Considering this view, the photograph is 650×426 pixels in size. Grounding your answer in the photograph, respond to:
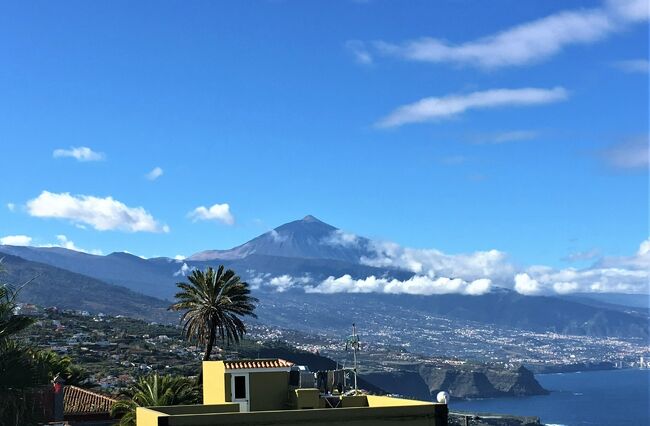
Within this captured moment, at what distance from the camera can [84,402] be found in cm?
7275

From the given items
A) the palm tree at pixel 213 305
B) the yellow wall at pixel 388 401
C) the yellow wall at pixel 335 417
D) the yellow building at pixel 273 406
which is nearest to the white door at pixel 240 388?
the yellow building at pixel 273 406

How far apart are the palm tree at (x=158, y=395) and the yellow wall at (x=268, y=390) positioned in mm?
17708

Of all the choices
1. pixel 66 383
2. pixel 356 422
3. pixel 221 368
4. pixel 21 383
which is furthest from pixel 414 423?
pixel 66 383

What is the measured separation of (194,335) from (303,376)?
1530 inches

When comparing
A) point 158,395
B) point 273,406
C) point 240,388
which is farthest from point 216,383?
point 158,395

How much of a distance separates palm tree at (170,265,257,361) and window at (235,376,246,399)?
105ft

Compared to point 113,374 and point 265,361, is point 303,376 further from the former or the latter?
point 113,374

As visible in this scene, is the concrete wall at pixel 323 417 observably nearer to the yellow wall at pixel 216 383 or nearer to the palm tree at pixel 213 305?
the yellow wall at pixel 216 383

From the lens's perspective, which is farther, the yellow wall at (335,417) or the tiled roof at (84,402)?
the tiled roof at (84,402)

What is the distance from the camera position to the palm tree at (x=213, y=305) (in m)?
75.9

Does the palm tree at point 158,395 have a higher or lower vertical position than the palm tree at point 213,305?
lower

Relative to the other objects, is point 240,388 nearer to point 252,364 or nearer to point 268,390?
point 252,364

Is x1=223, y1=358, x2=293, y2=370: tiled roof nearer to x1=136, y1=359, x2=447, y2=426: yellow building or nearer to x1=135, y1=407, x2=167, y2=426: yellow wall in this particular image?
x1=136, y1=359, x2=447, y2=426: yellow building

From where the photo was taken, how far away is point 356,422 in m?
34.8
